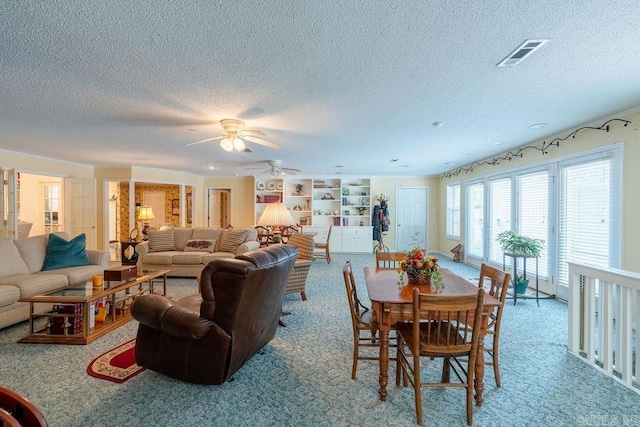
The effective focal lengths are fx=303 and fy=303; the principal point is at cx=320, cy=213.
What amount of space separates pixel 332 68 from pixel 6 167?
6361 millimetres

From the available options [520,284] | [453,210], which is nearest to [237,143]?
[520,284]

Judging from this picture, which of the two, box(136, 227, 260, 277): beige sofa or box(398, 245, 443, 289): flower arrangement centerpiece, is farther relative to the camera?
box(136, 227, 260, 277): beige sofa

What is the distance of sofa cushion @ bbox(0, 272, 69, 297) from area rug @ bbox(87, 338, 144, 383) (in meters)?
1.43

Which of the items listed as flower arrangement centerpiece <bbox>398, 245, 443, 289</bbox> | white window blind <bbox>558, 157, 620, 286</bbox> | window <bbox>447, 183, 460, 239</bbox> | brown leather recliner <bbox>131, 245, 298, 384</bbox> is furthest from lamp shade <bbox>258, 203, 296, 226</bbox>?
window <bbox>447, 183, 460, 239</bbox>

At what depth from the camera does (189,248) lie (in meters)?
5.73

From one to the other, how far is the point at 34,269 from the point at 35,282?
72cm

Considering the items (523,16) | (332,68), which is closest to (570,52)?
(523,16)

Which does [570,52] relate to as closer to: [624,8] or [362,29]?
[624,8]

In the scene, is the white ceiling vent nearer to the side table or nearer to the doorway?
the side table

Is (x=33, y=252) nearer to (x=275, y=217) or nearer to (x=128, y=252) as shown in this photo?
(x=128, y=252)

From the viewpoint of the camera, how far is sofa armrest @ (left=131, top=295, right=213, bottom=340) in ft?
6.90

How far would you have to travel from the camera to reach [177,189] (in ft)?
32.9

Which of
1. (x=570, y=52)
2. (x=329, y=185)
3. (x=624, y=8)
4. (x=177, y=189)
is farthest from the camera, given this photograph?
(x=177, y=189)

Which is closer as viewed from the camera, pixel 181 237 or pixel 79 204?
pixel 181 237
